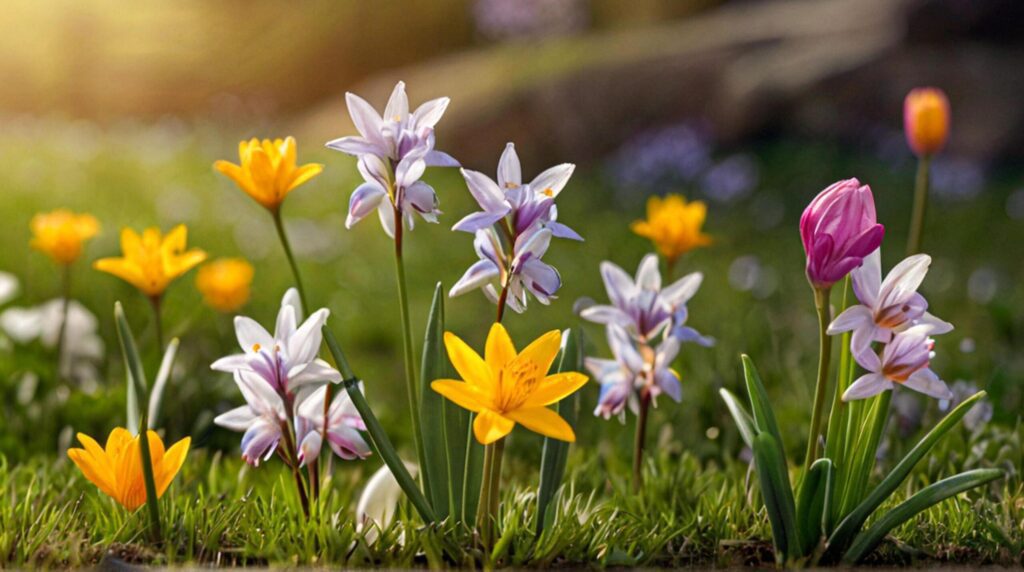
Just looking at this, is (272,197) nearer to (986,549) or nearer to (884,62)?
(986,549)

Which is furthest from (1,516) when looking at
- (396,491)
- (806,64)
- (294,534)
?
(806,64)

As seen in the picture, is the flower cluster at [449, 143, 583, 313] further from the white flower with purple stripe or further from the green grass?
the green grass

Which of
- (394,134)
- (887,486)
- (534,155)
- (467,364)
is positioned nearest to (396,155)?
(394,134)

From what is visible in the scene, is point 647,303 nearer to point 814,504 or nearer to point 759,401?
point 759,401

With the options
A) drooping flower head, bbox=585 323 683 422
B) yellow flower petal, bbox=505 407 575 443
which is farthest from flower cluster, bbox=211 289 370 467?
drooping flower head, bbox=585 323 683 422

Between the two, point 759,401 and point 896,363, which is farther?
point 759,401
